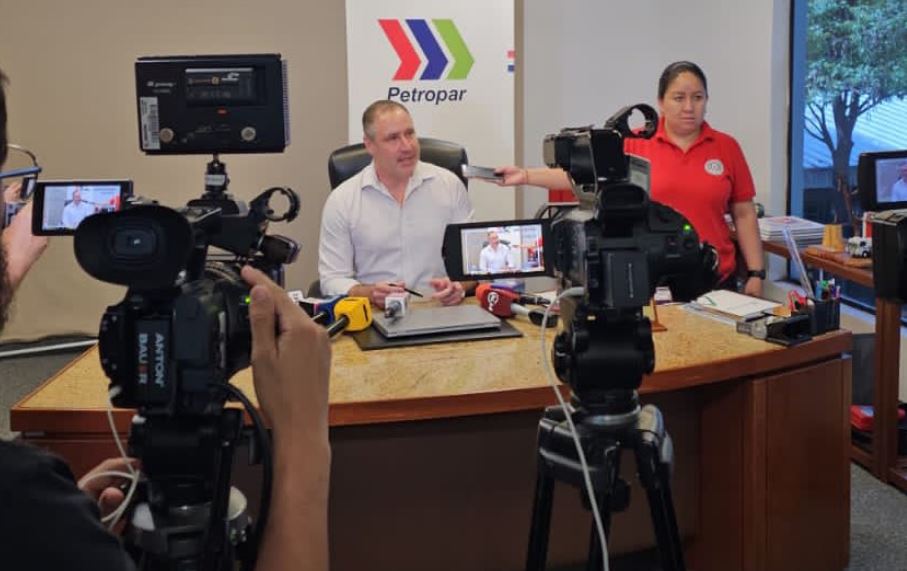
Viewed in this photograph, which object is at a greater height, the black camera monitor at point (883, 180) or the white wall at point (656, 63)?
the white wall at point (656, 63)

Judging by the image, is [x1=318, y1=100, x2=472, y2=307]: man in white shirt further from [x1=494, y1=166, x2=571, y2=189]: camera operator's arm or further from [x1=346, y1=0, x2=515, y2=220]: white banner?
[x1=346, y1=0, x2=515, y2=220]: white banner

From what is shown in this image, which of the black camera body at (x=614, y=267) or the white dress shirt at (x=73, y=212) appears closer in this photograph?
the black camera body at (x=614, y=267)

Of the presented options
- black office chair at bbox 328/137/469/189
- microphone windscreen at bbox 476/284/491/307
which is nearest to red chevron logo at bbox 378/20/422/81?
black office chair at bbox 328/137/469/189

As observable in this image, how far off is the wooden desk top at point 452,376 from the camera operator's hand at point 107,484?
772 millimetres

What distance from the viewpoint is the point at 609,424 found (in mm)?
1625

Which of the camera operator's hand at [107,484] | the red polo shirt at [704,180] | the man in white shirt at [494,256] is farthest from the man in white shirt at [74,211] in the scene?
the red polo shirt at [704,180]

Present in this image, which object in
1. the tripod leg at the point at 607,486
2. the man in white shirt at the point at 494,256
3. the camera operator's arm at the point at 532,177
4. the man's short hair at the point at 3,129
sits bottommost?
the tripod leg at the point at 607,486

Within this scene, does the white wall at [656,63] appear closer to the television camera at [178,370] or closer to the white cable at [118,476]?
the television camera at [178,370]

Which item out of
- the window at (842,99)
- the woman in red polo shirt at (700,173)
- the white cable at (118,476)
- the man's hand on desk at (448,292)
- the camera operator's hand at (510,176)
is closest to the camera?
the white cable at (118,476)

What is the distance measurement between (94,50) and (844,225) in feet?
11.6

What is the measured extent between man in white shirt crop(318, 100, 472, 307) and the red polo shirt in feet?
2.46

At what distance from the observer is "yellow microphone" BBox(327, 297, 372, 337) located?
2553 millimetres

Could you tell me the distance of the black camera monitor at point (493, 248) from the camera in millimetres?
2422

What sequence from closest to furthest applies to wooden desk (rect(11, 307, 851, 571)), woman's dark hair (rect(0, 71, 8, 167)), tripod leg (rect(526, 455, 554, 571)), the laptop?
1. woman's dark hair (rect(0, 71, 8, 167))
2. tripod leg (rect(526, 455, 554, 571))
3. wooden desk (rect(11, 307, 851, 571))
4. the laptop
